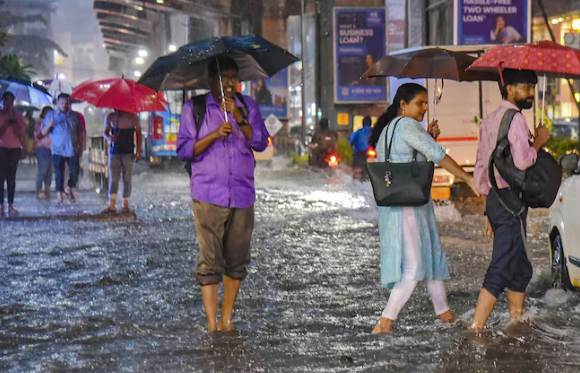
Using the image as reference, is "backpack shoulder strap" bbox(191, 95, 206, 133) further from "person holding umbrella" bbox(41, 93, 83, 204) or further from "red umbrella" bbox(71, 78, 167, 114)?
"person holding umbrella" bbox(41, 93, 83, 204)

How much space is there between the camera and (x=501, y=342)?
6.42 m

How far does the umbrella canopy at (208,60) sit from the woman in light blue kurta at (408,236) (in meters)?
1.05

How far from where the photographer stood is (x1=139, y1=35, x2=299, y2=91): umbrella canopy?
669cm

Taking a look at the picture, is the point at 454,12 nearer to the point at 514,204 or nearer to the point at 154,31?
the point at 514,204

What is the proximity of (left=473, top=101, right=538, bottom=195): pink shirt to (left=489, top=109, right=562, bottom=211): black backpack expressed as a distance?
0.12 ft

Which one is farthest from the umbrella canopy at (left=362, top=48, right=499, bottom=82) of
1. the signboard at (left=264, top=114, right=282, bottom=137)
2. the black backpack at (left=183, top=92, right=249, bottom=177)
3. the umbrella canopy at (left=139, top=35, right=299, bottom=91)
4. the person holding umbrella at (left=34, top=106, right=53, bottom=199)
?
the signboard at (left=264, top=114, right=282, bottom=137)

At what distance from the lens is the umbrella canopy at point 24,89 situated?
56.6 feet

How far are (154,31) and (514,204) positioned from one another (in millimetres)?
78657

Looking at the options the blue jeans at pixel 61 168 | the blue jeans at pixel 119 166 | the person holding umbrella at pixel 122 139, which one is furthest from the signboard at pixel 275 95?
the person holding umbrella at pixel 122 139

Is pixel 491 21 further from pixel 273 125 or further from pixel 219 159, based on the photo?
pixel 219 159

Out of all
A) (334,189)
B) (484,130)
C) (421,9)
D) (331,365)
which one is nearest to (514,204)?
(484,130)

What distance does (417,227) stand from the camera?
666 centimetres

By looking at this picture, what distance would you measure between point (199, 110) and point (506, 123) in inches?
79.2

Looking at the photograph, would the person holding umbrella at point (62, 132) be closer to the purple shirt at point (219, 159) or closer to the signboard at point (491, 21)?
the signboard at point (491, 21)
